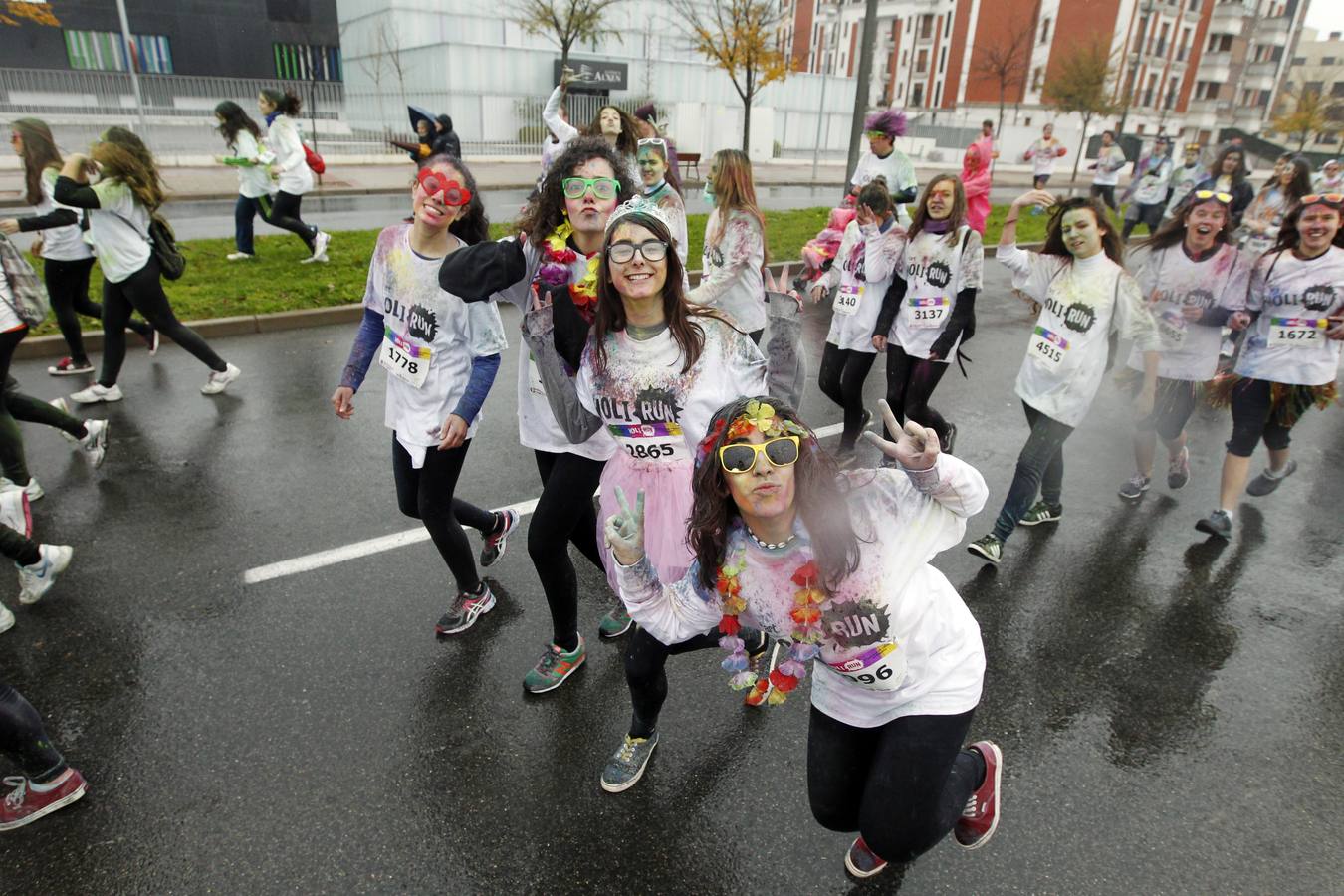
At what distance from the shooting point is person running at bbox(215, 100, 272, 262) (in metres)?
9.70

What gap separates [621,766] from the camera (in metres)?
3.04

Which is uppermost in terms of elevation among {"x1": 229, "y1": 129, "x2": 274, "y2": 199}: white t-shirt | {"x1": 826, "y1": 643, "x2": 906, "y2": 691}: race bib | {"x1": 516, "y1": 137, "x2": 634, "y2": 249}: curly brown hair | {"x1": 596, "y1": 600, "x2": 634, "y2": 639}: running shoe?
{"x1": 516, "y1": 137, "x2": 634, "y2": 249}: curly brown hair

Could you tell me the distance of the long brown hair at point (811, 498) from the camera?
85.2 inches

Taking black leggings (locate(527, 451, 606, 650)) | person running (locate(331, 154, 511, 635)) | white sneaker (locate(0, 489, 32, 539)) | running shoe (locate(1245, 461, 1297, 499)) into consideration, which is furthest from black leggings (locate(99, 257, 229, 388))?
running shoe (locate(1245, 461, 1297, 499))

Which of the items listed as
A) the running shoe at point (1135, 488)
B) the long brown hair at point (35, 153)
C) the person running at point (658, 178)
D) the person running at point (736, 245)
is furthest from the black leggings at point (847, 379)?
the long brown hair at point (35, 153)

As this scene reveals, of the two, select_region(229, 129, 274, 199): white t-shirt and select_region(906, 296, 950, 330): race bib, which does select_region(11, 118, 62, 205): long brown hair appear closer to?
select_region(229, 129, 274, 199): white t-shirt

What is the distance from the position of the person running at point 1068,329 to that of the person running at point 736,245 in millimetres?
1512

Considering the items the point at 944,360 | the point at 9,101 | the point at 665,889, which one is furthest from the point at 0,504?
the point at 9,101

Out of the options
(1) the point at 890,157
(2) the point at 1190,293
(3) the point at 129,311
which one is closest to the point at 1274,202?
(1) the point at 890,157

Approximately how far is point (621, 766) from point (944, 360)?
327 centimetres

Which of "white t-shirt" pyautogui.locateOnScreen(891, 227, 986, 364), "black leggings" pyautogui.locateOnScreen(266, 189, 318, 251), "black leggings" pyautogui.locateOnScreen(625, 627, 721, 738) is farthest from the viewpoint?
"black leggings" pyautogui.locateOnScreen(266, 189, 318, 251)

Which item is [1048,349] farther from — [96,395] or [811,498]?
[96,395]

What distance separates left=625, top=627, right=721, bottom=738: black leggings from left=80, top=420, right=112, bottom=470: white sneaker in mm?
4327

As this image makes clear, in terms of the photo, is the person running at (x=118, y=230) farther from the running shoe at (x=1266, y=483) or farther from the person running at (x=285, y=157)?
the running shoe at (x=1266, y=483)
